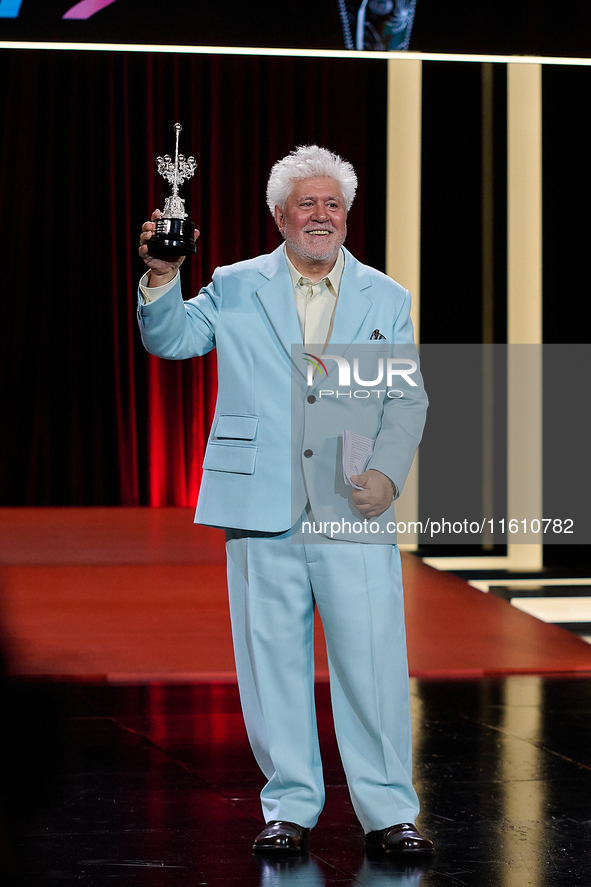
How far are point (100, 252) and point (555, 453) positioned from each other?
11.2 ft

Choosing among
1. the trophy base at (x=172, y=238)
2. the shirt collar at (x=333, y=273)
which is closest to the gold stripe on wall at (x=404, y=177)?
the shirt collar at (x=333, y=273)

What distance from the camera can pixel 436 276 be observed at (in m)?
7.03

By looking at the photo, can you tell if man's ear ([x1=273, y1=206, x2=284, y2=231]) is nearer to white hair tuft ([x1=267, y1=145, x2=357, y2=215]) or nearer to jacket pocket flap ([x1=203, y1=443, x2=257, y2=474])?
white hair tuft ([x1=267, y1=145, x2=357, y2=215])

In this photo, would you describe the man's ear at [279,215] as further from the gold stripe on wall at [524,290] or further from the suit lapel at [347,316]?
the gold stripe on wall at [524,290]

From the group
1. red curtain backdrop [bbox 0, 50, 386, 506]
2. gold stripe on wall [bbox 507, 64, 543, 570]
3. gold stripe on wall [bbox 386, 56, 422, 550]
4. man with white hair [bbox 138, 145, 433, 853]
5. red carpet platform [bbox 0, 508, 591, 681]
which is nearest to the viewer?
man with white hair [bbox 138, 145, 433, 853]

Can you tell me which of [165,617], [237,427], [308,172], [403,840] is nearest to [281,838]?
[403,840]

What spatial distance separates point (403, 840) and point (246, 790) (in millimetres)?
510

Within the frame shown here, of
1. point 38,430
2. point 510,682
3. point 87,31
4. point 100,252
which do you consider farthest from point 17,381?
point 510,682

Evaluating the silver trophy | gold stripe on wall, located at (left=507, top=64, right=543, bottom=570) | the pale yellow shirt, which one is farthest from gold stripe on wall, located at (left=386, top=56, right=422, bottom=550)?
the silver trophy

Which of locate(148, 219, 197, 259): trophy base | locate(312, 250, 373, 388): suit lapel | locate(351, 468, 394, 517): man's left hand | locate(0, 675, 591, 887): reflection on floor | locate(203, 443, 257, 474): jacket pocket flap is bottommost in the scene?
locate(0, 675, 591, 887): reflection on floor

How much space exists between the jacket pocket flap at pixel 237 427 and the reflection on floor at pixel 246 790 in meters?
0.65

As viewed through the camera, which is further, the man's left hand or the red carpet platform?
the red carpet platform

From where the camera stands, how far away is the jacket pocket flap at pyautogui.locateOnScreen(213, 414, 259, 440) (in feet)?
6.86

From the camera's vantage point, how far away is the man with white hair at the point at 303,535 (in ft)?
6.80
